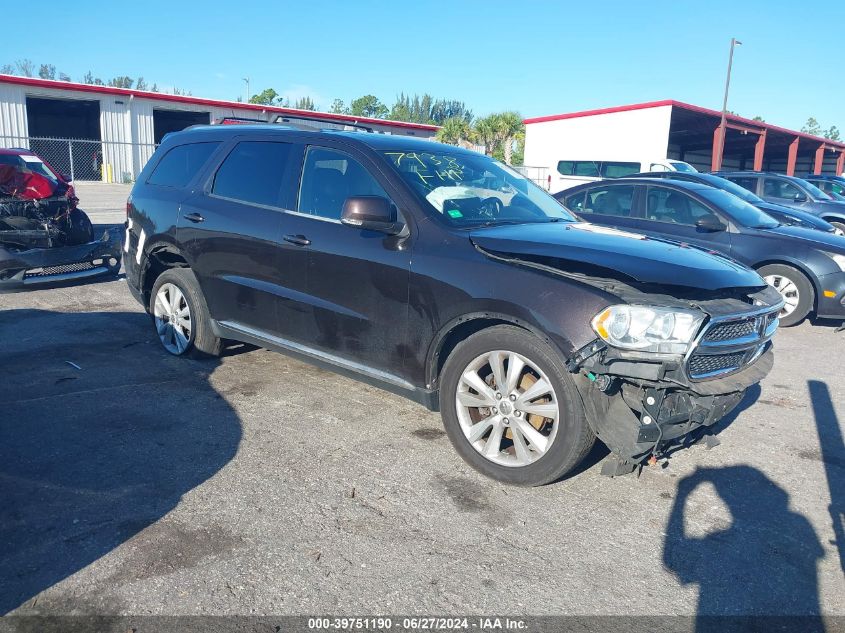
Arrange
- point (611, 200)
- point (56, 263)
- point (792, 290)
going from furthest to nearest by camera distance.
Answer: point (611, 200), point (56, 263), point (792, 290)

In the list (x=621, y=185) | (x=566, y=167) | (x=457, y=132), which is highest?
(x=457, y=132)

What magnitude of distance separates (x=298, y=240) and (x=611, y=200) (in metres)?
5.27

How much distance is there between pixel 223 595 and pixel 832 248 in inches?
296

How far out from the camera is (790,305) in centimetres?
791

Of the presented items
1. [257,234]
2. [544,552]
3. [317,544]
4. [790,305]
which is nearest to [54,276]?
[257,234]

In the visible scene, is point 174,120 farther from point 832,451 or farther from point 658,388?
point 658,388

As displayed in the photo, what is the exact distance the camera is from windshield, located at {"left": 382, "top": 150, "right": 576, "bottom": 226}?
431 centimetres

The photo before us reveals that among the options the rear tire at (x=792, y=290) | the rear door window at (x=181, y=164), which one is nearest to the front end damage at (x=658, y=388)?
the rear door window at (x=181, y=164)

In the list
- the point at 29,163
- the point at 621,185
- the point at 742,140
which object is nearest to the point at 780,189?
the point at 621,185

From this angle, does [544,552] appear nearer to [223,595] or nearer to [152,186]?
[223,595]

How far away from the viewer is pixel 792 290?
789 cm

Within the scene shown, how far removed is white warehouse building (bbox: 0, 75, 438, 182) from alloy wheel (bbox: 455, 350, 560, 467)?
25.0 metres

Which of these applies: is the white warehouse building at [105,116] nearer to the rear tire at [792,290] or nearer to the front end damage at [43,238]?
the front end damage at [43,238]

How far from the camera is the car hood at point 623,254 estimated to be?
3.50 meters
